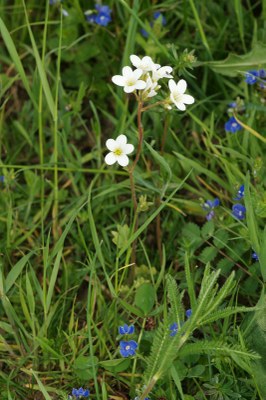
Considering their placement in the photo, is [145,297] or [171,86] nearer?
[171,86]

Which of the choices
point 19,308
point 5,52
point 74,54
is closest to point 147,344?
point 19,308

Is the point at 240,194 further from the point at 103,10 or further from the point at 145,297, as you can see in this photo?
the point at 103,10

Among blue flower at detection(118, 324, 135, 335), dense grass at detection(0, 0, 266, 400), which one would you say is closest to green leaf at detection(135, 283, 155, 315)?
dense grass at detection(0, 0, 266, 400)

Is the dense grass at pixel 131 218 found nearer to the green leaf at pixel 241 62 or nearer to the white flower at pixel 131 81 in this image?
the green leaf at pixel 241 62

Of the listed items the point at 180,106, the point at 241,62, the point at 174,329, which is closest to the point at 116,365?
the point at 174,329

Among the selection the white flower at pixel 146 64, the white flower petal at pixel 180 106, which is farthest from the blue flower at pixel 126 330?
the white flower at pixel 146 64

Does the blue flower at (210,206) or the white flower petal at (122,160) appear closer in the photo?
the white flower petal at (122,160)

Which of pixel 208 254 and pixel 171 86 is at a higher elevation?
pixel 171 86
